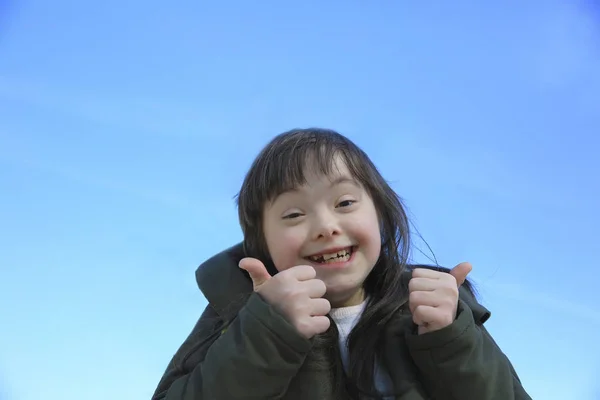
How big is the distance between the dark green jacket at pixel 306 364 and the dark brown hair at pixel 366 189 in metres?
0.09

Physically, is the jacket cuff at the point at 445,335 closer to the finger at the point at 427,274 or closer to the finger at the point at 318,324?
the finger at the point at 427,274

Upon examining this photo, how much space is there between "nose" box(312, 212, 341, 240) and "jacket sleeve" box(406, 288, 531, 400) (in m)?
0.52

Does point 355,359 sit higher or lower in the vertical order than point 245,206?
lower

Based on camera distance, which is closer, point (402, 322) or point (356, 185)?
point (402, 322)

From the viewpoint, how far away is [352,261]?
255 cm

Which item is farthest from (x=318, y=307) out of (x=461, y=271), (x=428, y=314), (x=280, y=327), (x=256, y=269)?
(x=461, y=271)

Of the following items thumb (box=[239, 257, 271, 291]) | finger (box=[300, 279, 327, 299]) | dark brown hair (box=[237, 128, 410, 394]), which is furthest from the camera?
dark brown hair (box=[237, 128, 410, 394])

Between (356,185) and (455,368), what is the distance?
0.91 metres

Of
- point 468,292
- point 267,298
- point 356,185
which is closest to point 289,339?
point 267,298

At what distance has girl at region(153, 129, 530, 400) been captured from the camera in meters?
2.07

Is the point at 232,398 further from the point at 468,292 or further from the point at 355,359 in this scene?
the point at 468,292

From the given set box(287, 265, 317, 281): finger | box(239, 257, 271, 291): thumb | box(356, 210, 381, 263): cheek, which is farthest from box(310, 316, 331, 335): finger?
box(356, 210, 381, 263): cheek

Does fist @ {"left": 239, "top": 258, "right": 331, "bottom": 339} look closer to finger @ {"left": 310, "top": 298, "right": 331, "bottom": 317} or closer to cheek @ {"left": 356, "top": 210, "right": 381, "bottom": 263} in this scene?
finger @ {"left": 310, "top": 298, "right": 331, "bottom": 317}

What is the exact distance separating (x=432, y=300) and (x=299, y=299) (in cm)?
50
